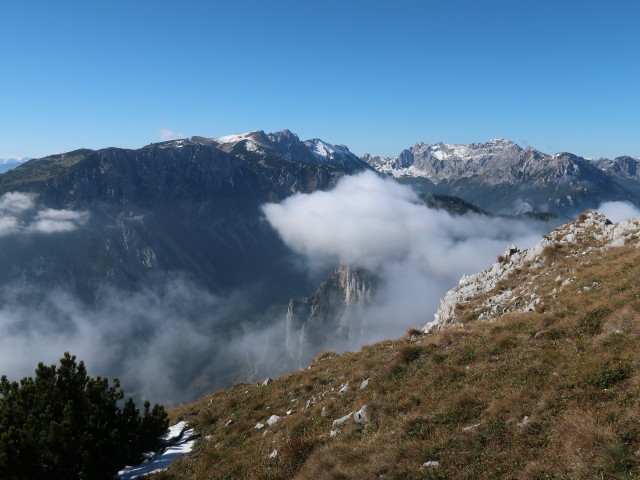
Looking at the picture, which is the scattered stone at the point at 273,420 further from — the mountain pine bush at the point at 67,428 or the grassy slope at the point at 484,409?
the mountain pine bush at the point at 67,428

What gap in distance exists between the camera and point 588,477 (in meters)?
9.44

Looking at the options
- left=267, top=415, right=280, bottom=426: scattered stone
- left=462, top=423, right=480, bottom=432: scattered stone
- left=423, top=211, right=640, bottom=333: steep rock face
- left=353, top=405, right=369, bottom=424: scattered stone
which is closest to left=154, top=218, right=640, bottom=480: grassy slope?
left=462, top=423, right=480, bottom=432: scattered stone

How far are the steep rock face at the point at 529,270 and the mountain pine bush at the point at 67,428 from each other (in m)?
25.4

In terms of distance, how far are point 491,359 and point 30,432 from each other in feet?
70.7

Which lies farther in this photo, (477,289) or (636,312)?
(477,289)

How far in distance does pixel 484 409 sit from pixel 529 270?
25.5 metres

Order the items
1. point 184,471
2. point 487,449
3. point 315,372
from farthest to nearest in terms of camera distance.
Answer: point 315,372, point 184,471, point 487,449

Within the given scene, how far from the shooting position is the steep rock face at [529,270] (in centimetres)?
2969

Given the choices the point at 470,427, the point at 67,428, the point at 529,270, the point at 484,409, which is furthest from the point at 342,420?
the point at 529,270

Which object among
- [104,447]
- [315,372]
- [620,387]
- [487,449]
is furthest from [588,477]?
[315,372]

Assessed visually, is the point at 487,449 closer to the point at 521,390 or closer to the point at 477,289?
the point at 521,390

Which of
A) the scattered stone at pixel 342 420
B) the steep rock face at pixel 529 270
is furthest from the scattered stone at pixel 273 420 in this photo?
the steep rock face at pixel 529 270

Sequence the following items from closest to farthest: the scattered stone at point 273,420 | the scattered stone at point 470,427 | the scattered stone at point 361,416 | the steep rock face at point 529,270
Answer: the scattered stone at point 470,427, the scattered stone at point 361,416, the scattered stone at point 273,420, the steep rock face at point 529,270

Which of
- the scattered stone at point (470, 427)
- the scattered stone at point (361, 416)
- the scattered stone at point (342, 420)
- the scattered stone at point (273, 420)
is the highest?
the scattered stone at point (470, 427)
